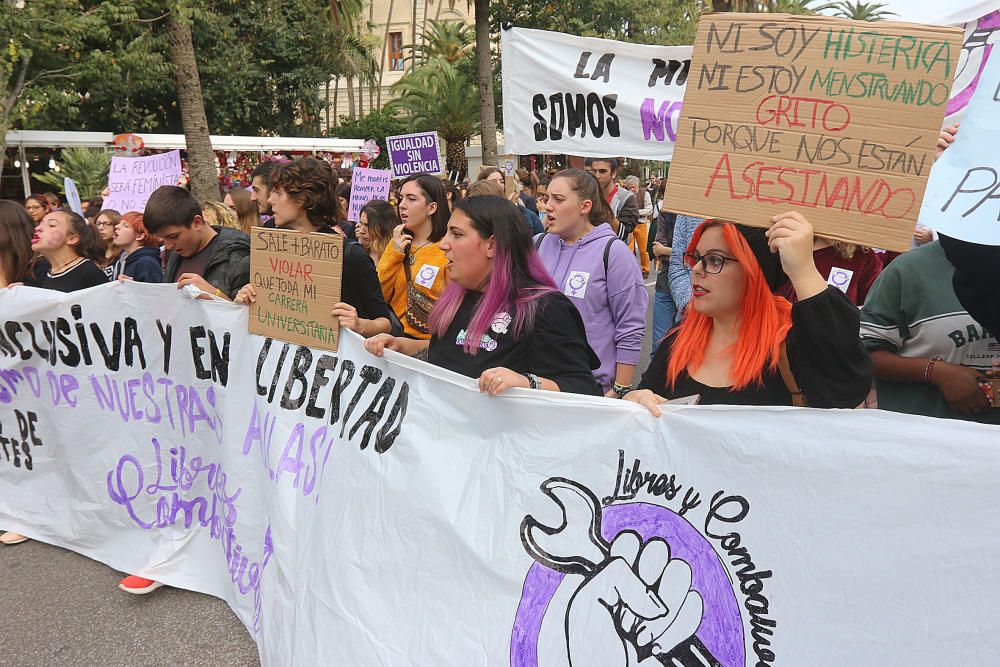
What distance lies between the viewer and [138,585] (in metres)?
3.55

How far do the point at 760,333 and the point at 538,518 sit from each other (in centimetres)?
76

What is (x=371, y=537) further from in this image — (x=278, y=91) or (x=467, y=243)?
(x=278, y=91)

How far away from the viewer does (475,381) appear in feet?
7.57

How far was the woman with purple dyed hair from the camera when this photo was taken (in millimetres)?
2545

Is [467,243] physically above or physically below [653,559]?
above

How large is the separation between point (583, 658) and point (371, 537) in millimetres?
798

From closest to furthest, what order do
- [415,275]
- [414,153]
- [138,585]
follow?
[138,585]
[415,275]
[414,153]

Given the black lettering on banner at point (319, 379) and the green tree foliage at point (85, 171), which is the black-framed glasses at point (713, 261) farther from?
the green tree foliage at point (85, 171)

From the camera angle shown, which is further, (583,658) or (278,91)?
(278,91)

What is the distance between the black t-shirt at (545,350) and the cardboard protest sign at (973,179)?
3.54 feet

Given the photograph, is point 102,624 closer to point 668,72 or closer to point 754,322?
point 754,322

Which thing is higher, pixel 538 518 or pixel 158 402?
pixel 538 518

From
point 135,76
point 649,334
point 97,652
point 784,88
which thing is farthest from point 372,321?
point 135,76

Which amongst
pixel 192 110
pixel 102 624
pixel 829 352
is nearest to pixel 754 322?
pixel 829 352
